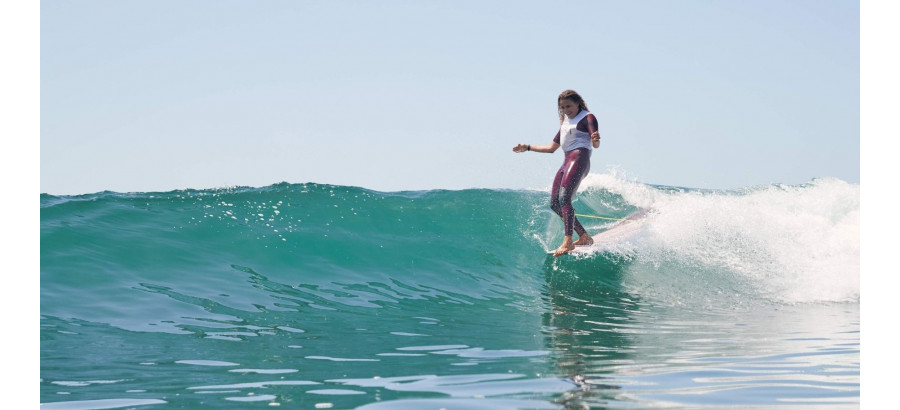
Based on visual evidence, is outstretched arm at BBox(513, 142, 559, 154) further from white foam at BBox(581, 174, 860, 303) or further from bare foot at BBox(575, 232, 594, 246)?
white foam at BBox(581, 174, 860, 303)

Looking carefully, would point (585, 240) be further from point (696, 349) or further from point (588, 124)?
point (696, 349)

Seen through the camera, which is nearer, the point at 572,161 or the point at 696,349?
the point at 696,349

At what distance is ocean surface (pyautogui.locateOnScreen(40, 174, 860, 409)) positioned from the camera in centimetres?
404

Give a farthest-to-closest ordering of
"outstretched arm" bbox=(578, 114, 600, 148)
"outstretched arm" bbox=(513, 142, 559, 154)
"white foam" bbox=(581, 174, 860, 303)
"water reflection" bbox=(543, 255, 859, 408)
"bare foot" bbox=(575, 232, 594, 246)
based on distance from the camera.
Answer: "white foam" bbox=(581, 174, 860, 303)
"bare foot" bbox=(575, 232, 594, 246)
"outstretched arm" bbox=(513, 142, 559, 154)
"outstretched arm" bbox=(578, 114, 600, 148)
"water reflection" bbox=(543, 255, 859, 408)

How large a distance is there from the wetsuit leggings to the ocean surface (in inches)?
41.5

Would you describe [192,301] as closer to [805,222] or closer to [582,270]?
[582,270]

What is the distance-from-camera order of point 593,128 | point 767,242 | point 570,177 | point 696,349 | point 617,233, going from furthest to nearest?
point 767,242 < point 617,233 < point 570,177 < point 593,128 < point 696,349

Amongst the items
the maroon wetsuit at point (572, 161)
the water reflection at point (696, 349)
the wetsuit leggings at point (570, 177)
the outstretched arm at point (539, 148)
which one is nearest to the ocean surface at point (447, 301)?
the water reflection at point (696, 349)

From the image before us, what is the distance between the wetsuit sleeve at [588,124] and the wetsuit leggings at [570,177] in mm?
267

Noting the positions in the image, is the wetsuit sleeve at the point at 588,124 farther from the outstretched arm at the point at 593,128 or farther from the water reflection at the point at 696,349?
the water reflection at the point at 696,349

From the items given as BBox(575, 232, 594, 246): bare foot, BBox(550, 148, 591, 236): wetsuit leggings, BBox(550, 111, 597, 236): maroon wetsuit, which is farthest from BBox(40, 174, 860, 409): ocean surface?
BBox(550, 111, 597, 236): maroon wetsuit

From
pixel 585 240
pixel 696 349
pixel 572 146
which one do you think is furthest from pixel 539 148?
pixel 696 349

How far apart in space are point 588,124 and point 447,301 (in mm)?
2828

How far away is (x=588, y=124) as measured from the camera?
8.88m
